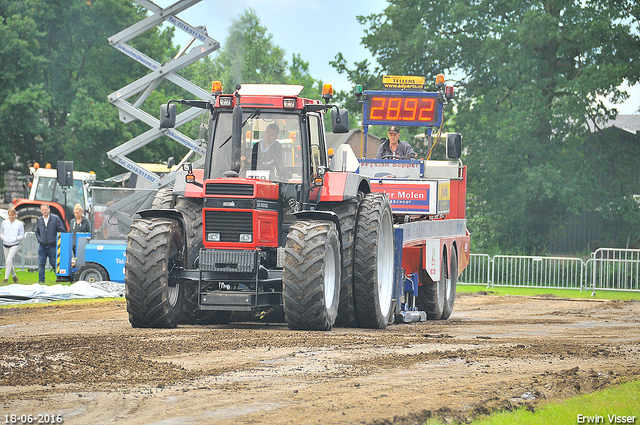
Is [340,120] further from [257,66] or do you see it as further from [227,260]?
[257,66]

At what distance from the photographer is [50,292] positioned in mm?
17297

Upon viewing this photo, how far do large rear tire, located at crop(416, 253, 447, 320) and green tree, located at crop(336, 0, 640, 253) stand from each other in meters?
17.6

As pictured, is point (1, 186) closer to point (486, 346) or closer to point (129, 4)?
point (129, 4)

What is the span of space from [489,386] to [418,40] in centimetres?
2899

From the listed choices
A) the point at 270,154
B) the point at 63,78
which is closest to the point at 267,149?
the point at 270,154

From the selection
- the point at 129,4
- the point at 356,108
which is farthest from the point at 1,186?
the point at 356,108

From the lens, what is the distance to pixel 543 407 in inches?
257

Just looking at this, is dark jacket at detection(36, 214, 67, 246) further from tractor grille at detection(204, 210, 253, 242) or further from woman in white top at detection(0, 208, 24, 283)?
tractor grille at detection(204, 210, 253, 242)

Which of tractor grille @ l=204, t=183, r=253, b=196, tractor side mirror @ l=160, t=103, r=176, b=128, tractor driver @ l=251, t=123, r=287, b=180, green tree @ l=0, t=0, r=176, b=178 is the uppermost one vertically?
green tree @ l=0, t=0, r=176, b=178

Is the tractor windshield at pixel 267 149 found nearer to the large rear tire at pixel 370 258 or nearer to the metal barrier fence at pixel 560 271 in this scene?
the large rear tire at pixel 370 258

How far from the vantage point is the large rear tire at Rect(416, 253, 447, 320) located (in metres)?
15.4

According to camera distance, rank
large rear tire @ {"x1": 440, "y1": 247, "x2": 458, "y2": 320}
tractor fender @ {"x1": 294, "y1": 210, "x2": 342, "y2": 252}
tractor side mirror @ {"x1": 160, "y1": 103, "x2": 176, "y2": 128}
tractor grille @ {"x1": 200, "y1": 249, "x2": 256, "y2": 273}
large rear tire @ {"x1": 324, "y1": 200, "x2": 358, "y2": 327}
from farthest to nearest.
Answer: large rear tire @ {"x1": 440, "y1": 247, "x2": 458, "y2": 320}
large rear tire @ {"x1": 324, "y1": 200, "x2": 358, "y2": 327}
tractor side mirror @ {"x1": 160, "y1": 103, "x2": 176, "y2": 128}
tractor fender @ {"x1": 294, "y1": 210, "x2": 342, "y2": 252}
tractor grille @ {"x1": 200, "y1": 249, "x2": 256, "y2": 273}

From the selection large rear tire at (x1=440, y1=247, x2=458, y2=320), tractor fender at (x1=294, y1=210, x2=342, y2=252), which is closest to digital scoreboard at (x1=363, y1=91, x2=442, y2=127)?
large rear tire at (x1=440, y1=247, x2=458, y2=320)

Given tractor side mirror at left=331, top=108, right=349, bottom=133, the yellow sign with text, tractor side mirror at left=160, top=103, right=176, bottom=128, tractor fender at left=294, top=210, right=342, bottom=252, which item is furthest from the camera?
the yellow sign with text
